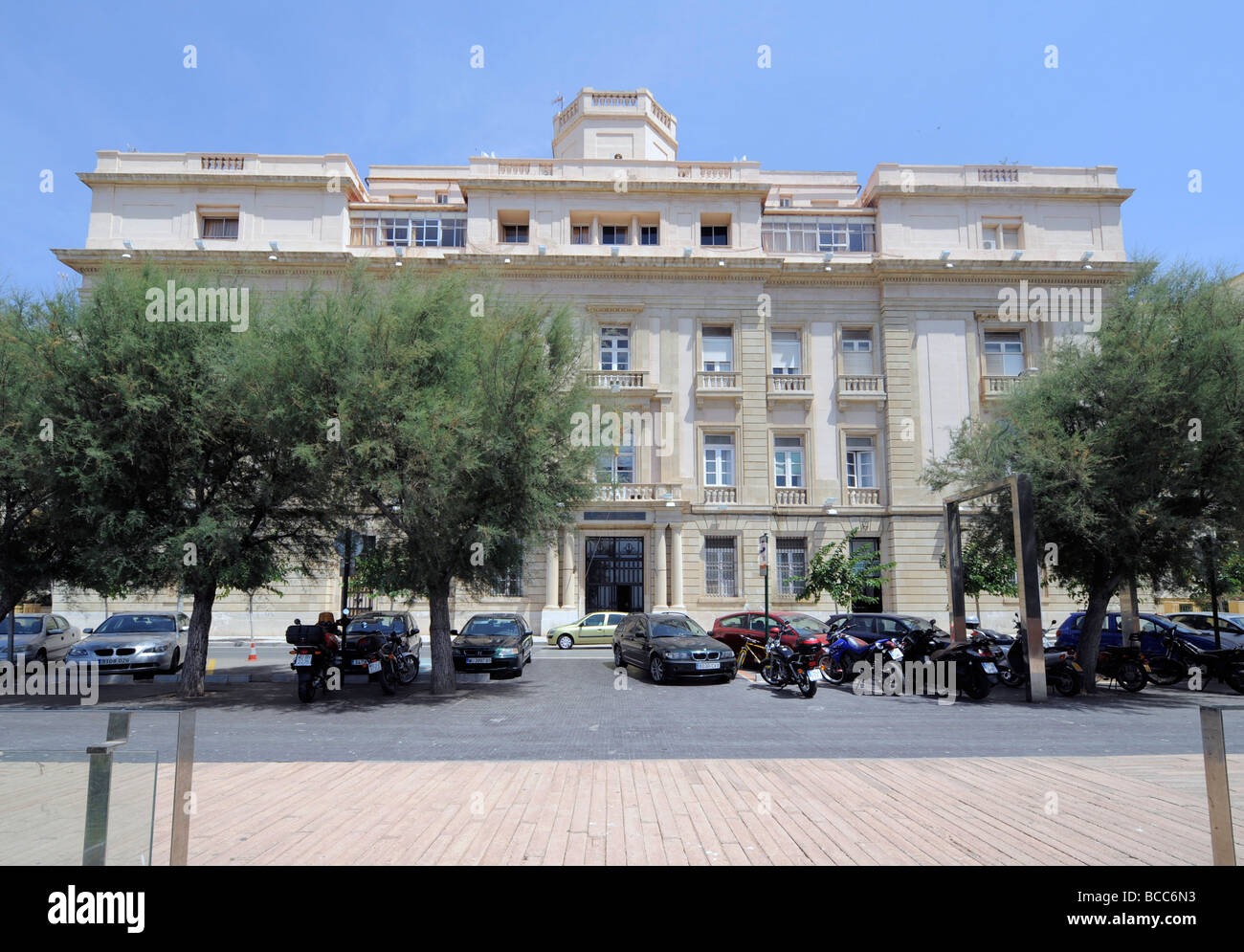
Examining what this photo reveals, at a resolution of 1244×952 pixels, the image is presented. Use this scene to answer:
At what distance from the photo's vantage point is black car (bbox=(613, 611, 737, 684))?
16734mm

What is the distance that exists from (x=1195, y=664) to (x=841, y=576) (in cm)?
1462

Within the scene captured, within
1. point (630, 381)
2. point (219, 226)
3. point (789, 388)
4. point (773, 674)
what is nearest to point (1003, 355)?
point (789, 388)

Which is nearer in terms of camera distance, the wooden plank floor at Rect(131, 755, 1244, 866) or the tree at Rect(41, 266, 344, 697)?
the wooden plank floor at Rect(131, 755, 1244, 866)

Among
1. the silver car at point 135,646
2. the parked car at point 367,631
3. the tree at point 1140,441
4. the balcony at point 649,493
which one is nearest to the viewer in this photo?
the tree at point 1140,441

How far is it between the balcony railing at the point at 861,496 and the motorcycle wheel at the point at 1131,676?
1746 centimetres

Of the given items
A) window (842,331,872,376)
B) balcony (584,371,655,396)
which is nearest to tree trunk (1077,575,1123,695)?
window (842,331,872,376)

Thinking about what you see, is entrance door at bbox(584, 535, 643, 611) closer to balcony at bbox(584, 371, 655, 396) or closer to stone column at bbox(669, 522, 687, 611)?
stone column at bbox(669, 522, 687, 611)

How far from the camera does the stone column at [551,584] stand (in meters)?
31.5

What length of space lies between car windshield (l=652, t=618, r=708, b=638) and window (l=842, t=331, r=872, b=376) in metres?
19.4

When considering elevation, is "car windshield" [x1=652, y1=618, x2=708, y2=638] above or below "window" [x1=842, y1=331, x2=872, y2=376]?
below

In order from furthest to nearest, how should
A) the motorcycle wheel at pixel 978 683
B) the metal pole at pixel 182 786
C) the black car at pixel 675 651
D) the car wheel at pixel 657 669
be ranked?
the car wheel at pixel 657 669
the black car at pixel 675 651
the motorcycle wheel at pixel 978 683
the metal pole at pixel 182 786

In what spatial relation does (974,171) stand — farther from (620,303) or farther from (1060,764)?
(1060,764)

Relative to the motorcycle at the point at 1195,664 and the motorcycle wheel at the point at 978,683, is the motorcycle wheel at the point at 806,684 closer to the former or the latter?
the motorcycle wheel at the point at 978,683

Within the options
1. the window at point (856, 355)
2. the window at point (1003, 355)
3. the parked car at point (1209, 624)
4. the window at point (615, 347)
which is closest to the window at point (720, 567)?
the window at point (615, 347)
